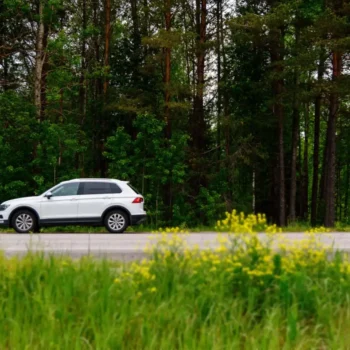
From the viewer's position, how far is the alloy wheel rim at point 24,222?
17172mm

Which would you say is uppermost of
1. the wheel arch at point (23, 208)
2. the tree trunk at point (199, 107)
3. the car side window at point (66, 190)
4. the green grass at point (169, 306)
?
the tree trunk at point (199, 107)

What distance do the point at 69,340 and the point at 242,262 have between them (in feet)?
6.85

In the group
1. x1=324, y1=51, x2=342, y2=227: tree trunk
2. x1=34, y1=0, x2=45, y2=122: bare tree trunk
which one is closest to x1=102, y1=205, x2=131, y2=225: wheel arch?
x1=34, y1=0, x2=45, y2=122: bare tree trunk

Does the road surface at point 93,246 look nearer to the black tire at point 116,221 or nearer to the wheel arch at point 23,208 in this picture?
the black tire at point 116,221

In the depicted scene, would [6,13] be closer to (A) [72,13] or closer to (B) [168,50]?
(A) [72,13]

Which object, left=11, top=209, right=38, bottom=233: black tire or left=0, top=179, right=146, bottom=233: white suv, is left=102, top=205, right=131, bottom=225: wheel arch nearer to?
left=0, top=179, right=146, bottom=233: white suv

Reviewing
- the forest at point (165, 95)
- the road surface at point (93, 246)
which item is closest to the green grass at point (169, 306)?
the road surface at point (93, 246)

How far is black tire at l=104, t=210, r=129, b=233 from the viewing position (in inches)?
685

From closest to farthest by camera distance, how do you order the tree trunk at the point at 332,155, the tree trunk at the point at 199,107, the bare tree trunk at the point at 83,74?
1. the tree trunk at the point at 332,155
2. the bare tree trunk at the point at 83,74
3. the tree trunk at the point at 199,107

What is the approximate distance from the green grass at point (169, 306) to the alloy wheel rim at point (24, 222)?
36.7 ft

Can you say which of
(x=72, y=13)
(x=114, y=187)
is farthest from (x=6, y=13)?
(x=114, y=187)

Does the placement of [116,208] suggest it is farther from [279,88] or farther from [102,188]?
[279,88]

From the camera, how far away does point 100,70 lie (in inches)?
1031

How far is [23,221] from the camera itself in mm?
17234
